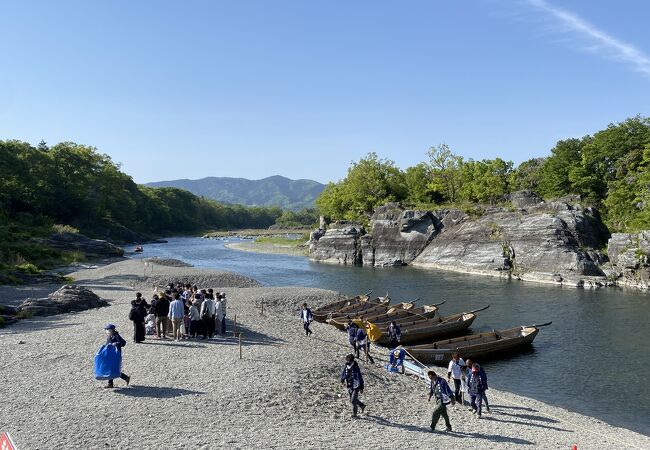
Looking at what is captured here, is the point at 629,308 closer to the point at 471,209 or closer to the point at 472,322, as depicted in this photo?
the point at 472,322

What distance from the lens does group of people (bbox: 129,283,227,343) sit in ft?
86.0

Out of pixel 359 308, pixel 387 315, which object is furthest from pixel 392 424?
pixel 359 308

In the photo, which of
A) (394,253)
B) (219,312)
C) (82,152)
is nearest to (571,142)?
(394,253)

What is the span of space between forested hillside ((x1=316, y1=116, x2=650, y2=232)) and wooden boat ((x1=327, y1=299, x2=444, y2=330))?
45.5m

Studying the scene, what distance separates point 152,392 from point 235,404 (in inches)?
130

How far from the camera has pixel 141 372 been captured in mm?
21062

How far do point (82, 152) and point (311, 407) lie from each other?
131500mm

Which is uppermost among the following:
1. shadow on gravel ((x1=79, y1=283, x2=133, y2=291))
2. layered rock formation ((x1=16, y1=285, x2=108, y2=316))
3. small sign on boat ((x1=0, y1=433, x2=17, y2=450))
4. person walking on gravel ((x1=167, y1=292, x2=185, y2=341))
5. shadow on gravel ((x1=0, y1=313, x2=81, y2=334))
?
small sign on boat ((x1=0, y1=433, x2=17, y2=450))

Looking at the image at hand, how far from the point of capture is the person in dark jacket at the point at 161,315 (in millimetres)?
26328

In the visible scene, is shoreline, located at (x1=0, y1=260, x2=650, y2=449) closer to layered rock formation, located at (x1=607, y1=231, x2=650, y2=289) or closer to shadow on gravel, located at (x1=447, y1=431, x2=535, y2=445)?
shadow on gravel, located at (x1=447, y1=431, x2=535, y2=445)

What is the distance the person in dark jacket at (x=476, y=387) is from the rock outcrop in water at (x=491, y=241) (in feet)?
170

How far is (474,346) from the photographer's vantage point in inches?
1231

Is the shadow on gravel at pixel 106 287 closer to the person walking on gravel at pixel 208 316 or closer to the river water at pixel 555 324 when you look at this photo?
the river water at pixel 555 324

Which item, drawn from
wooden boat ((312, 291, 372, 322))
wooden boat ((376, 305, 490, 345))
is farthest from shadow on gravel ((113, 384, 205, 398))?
wooden boat ((312, 291, 372, 322))
